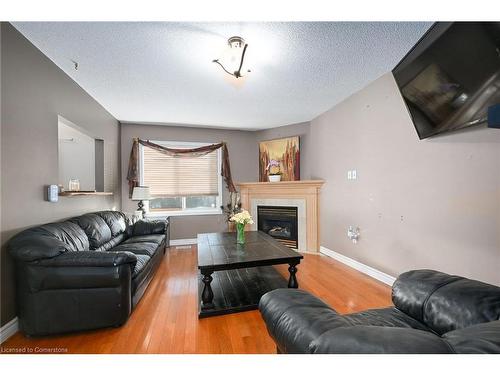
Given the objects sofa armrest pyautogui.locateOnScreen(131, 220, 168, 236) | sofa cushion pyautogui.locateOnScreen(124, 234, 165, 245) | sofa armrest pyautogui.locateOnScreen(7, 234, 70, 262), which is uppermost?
sofa armrest pyautogui.locateOnScreen(7, 234, 70, 262)

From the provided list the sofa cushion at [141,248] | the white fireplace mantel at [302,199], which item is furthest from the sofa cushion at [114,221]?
the white fireplace mantel at [302,199]

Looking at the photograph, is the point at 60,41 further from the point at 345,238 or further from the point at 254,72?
the point at 345,238

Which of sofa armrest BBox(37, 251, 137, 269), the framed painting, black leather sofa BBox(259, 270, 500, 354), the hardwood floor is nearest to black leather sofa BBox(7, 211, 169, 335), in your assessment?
sofa armrest BBox(37, 251, 137, 269)

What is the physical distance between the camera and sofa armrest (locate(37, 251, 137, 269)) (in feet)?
5.21

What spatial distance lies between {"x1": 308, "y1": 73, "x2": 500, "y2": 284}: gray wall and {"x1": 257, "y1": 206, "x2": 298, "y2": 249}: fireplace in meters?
0.63

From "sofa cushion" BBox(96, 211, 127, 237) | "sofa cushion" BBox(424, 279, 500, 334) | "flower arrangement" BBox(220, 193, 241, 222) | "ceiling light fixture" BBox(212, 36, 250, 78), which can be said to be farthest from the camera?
"flower arrangement" BBox(220, 193, 241, 222)

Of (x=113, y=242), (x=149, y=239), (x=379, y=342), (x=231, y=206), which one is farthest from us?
(x=231, y=206)

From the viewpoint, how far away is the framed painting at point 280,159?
170 inches

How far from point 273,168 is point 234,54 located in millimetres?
2833

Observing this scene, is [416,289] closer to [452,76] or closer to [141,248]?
[452,76]

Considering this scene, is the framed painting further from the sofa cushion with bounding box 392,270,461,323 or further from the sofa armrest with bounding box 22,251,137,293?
the sofa armrest with bounding box 22,251,137,293

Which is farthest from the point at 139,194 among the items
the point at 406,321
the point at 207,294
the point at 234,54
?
the point at 406,321

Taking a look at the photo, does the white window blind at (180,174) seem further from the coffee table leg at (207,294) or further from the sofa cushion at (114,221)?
the coffee table leg at (207,294)

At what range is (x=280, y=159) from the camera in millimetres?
4496
